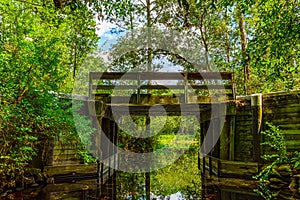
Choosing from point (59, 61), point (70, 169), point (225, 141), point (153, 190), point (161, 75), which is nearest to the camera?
point (59, 61)

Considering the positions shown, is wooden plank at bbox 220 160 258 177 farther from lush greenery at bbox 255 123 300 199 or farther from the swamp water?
lush greenery at bbox 255 123 300 199

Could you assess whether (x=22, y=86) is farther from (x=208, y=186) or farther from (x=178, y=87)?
(x=208, y=186)

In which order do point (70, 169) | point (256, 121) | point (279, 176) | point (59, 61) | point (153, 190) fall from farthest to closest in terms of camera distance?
point (70, 169), point (256, 121), point (153, 190), point (279, 176), point (59, 61)

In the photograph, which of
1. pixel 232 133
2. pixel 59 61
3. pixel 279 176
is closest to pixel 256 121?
pixel 232 133

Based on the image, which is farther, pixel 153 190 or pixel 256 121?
pixel 256 121

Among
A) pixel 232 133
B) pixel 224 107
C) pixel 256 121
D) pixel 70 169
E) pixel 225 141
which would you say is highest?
pixel 224 107

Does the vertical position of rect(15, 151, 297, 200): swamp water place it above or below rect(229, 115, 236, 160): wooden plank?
below

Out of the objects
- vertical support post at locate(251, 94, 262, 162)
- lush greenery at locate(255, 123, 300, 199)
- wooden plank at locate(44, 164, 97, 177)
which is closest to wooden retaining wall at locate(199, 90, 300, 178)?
vertical support post at locate(251, 94, 262, 162)

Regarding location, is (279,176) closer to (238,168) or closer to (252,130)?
(238,168)

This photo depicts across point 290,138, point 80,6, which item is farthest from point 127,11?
point 290,138

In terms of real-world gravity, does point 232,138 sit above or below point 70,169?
above

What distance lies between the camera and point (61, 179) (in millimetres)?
8453

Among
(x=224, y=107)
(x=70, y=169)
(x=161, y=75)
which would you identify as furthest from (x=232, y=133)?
(x=70, y=169)

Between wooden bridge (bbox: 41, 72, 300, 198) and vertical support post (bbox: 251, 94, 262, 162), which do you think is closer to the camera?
wooden bridge (bbox: 41, 72, 300, 198)
